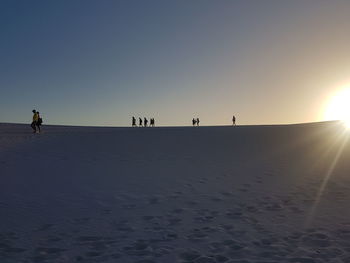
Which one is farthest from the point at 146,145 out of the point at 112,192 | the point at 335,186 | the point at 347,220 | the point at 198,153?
the point at 347,220

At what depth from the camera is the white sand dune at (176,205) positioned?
7512 mm

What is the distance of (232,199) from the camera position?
11375mm

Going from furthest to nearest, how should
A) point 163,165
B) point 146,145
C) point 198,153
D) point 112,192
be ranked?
point 146,145 → point 198,153 → point 163,165 → point 112,192

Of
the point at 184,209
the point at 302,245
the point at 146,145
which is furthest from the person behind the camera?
the point at 146,145

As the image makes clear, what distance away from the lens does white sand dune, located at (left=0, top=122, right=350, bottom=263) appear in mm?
7512

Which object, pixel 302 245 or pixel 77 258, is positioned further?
pixel 302 245

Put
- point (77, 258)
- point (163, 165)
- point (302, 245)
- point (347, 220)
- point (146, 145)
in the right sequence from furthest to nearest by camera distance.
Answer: point (146, 145) < point (163, 165) < point (347, 220) < point (302, 245) < point (77, 258)

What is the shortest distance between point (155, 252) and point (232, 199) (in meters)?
4.46

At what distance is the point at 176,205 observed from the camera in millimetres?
10773

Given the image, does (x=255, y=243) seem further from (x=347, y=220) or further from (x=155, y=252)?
(x=347, y=220)

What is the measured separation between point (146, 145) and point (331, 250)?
16.2 metres

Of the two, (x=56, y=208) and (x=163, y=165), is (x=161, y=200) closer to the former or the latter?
(x=56, y=208)

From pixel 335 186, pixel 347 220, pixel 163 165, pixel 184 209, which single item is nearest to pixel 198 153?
pixel 163 165

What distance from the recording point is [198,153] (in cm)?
1984
